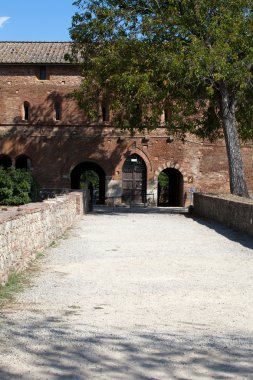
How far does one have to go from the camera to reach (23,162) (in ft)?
123

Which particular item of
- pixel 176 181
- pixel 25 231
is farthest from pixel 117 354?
pixel 176 181

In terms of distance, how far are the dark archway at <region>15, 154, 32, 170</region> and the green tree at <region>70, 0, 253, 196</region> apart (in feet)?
37.3

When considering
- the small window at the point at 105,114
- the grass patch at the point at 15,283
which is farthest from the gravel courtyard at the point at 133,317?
the small window at the point at 105,114

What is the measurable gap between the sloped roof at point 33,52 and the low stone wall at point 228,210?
13.7m

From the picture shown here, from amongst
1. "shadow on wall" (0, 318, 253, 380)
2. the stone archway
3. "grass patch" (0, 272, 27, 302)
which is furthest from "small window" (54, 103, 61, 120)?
"shadow on wall" (0, 318, 253, 380)

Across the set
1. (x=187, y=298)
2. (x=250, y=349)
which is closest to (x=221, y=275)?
(x=187, y=298)

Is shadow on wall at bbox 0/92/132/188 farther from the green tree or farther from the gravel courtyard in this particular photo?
the gravel courtyard

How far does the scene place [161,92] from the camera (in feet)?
75.9

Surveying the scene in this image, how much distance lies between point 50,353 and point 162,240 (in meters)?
10.4

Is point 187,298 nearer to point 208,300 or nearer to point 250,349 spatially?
point 208,300

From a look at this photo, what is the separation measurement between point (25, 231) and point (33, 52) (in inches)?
1079

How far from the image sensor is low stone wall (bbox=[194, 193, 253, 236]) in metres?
17.1

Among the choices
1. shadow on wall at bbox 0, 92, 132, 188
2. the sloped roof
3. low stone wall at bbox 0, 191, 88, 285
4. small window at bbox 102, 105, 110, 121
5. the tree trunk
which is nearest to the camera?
low stone wall at bbox 0, 191, 88, 285

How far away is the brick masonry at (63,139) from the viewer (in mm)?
35531
